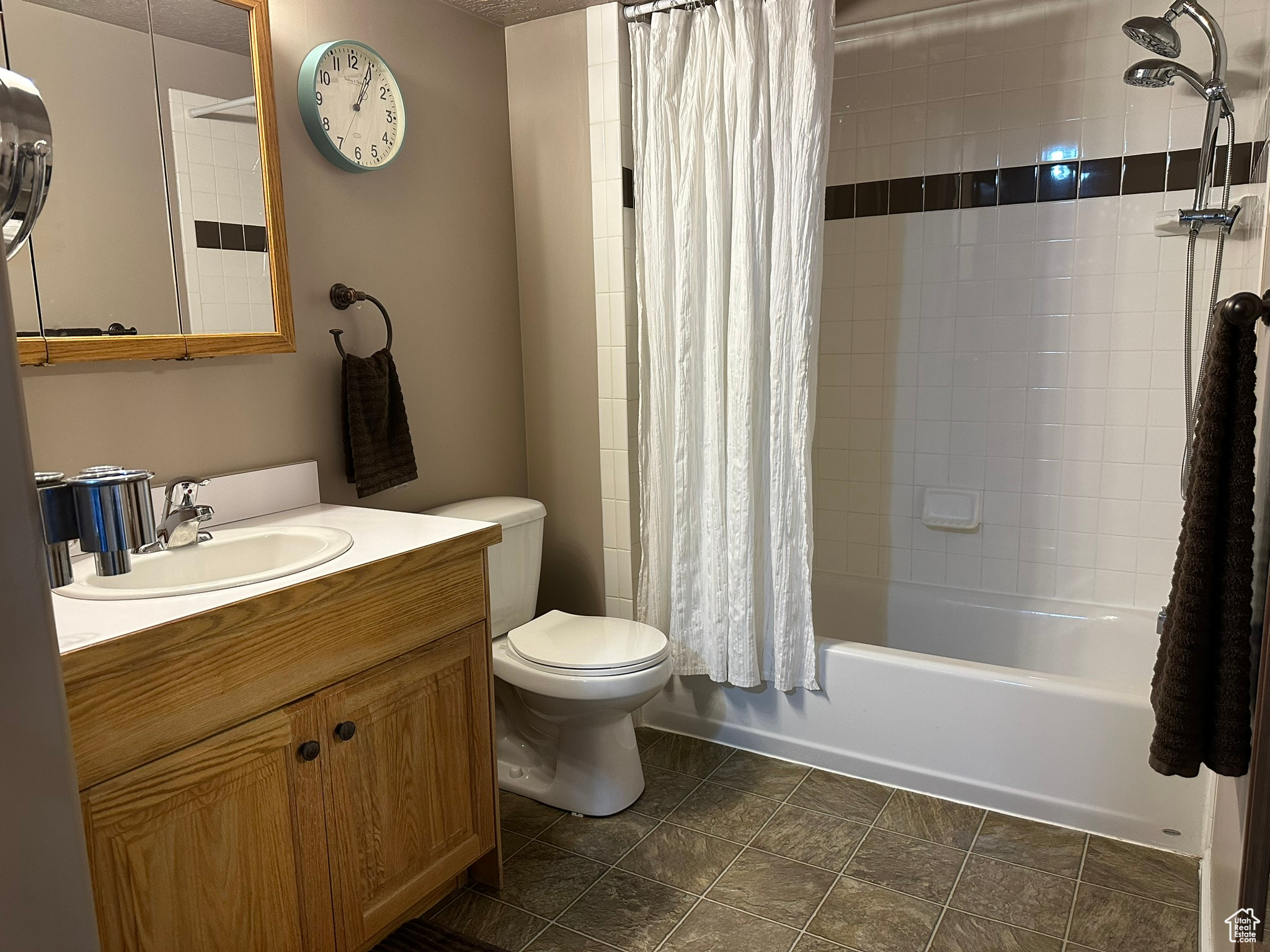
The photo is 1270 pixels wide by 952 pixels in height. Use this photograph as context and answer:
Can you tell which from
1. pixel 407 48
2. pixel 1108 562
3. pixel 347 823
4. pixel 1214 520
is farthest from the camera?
pixel 1108 562

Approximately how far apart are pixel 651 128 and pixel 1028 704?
176 cm

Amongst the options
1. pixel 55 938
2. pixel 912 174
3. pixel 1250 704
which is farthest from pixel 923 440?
pixel 55 938

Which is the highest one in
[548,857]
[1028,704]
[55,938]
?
[55,938]

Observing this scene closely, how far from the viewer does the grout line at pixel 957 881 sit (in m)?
1.89

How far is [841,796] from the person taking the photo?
8.03ft

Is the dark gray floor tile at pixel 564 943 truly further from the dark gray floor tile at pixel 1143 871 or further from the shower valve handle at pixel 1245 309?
the shower valve handle at pixel 1245 309

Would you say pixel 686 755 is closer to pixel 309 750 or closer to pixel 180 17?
pixel 309 750

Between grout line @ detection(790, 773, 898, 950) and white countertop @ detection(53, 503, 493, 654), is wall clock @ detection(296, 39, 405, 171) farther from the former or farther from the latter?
grout line @ detection(790, 773, 898, 950)

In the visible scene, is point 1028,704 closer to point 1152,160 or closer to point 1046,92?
point 1152,160

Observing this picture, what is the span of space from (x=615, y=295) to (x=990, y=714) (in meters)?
1.50

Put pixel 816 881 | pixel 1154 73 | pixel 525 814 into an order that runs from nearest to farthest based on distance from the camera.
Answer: pixel 816 881 → pixel 1154 73 → pixel 525 814

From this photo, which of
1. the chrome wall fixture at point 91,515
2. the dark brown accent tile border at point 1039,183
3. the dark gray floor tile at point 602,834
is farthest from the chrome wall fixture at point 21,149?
the dark brown accent tile border at point 1039,183

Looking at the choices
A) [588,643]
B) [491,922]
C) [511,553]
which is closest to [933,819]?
[588,643]

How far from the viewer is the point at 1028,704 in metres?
2.26
